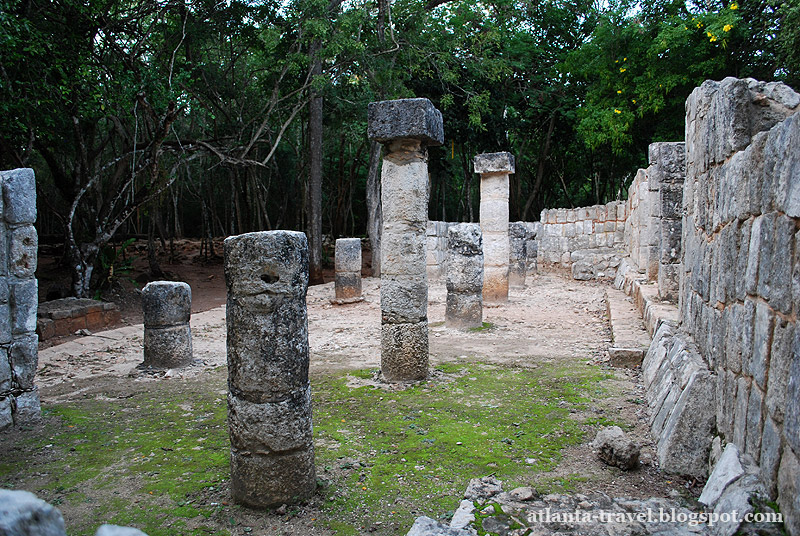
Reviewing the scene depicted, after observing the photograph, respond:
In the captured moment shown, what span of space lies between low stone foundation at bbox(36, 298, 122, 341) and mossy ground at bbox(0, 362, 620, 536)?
440cm

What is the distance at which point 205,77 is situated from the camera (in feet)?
58.5

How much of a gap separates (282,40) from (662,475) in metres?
16.2

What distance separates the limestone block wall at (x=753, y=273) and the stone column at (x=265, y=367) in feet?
9.42

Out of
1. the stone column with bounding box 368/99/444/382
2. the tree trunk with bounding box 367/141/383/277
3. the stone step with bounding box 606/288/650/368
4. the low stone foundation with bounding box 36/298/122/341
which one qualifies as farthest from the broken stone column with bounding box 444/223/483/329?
the tree trunk with bounding box 367/141/383/277

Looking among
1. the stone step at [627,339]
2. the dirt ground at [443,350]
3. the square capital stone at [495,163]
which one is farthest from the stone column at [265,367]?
the square capital stone at [495,163]

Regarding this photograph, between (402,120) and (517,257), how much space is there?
405 inches

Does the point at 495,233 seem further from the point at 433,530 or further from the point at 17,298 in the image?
the point at 433,530

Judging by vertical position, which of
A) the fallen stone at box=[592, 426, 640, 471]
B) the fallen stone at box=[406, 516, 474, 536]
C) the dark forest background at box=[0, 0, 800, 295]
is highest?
the dark forest background at box=[0, 0, 800, 295]

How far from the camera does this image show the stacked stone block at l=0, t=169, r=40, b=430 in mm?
5719

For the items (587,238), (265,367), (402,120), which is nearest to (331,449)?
(265,367)

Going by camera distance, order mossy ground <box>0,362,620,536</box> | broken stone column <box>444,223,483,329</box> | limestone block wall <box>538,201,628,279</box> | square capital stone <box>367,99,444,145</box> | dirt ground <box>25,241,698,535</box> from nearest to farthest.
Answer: mossy ground <box>0,362,620,536</box> → dirt ground <box>25,241,698,535</box> → square capital stone <box>367,99,444,145</box> → broken stone column <box>444,223,483,329</box> → limestone block wall <box>538,201,628,279</box>

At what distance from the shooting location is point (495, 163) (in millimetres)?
12891

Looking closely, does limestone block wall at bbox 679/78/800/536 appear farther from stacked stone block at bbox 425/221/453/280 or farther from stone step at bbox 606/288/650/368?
stacked stone block at bbox 425/221/453/280

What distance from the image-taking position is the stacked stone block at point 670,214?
334 inches
